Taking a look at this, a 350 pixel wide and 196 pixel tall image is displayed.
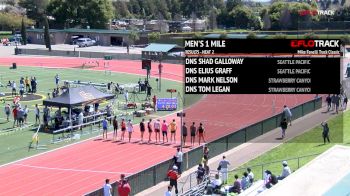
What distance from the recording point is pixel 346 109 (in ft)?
121

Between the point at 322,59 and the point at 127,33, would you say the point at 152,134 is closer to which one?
the point at 322,59

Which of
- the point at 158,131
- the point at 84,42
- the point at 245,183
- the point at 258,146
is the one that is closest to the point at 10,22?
the point at 84,42

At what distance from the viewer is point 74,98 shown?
108 ft

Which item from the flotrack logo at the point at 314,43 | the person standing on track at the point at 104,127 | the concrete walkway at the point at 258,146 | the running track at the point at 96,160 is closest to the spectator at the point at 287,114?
the concrete walkway at the point at 258,146

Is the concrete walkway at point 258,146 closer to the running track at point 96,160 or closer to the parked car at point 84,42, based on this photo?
the running track at point 96,160

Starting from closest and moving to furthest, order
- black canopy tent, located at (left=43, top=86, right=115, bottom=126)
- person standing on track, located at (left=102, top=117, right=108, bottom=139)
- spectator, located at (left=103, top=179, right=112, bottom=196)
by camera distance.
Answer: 1. spectator, located at (left=103, top=179, right=112, bottom=196)
2. person standing on track, located at (left=102, top=117, right=108, bottom=139)
3. black canopy tent, located at (left=43, top=86, right=115, bottom=126)

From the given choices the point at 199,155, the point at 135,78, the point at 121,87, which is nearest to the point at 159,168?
the point at 199,155

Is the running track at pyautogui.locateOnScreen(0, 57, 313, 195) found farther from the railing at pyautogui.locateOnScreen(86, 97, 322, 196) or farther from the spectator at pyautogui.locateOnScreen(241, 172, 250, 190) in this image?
the spectator at pyautogui.locateOnScreen(241, 172, 250, 190)

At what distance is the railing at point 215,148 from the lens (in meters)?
21.6

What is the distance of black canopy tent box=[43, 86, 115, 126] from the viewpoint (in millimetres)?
32656

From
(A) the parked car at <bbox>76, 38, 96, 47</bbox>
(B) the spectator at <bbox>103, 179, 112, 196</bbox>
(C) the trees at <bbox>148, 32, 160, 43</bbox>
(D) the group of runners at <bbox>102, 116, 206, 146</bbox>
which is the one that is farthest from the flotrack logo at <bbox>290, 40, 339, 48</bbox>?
(A) the parked car at <bbox>76, 38, 96, 47</bbox>

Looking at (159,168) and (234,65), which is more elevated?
(234,65)

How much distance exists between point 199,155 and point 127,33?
6803 cm
